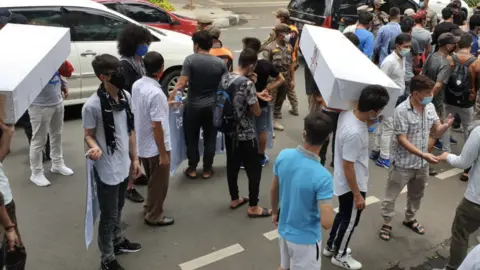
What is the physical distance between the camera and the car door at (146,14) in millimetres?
9438

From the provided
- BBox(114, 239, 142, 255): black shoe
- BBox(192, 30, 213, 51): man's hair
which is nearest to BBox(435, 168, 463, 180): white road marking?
BBox(192, 30, 213, 51): man's hair

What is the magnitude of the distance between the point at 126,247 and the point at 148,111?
4.05 feet

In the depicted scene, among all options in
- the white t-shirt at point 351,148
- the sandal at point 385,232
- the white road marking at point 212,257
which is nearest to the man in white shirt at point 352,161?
the white t-shirt at point 351,148

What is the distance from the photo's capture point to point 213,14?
1694cm

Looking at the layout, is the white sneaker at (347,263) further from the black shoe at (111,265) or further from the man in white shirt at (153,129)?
the black shoe at (111,265)

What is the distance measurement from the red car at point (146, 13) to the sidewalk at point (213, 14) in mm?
5232

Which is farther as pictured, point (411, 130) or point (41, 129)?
point (41, 129)

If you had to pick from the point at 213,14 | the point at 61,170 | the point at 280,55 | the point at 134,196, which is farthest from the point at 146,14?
the point at 213,14

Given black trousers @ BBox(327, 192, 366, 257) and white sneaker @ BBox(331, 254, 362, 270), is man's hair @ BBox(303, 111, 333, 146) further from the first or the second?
white sneaker @ BBox(331, 254, 362, 270)

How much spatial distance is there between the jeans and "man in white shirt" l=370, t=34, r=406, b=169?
330cm

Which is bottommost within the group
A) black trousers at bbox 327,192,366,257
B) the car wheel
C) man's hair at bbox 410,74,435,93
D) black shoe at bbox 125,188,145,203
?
black shoe at bbox 125,188,145,203

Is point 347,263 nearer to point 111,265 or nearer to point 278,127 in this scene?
point 111,265

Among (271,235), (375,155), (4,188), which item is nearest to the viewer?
(4,188)

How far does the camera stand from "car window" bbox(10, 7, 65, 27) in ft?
22.1
